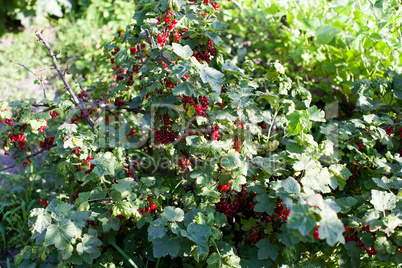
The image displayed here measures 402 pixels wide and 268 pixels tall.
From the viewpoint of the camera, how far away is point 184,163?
2062 mm

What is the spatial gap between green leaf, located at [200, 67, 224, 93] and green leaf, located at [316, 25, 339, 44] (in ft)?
4.85

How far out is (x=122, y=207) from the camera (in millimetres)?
1655

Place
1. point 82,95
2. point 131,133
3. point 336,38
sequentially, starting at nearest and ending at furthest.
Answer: point 82,95, point 131,133, point 336,38

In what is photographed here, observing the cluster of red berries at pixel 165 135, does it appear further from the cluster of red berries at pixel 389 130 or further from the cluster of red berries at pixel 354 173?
the cluster of red berries at pixel 389 130

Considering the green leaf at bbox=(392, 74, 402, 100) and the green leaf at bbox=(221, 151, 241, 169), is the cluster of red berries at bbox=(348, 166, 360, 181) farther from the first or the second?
→ the green leaf at bbox=(221, 151, 241, 169)

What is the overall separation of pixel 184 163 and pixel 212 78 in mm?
806

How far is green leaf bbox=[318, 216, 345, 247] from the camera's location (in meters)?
→ 1.04

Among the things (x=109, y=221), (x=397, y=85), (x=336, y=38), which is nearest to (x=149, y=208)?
(x=109, y=221)

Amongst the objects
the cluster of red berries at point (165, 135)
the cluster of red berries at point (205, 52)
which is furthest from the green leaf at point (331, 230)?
the cluster of red berries at point (205, 52)

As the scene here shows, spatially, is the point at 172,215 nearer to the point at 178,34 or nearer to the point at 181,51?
the point at 181,51

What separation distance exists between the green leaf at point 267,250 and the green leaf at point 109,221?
0.80 m

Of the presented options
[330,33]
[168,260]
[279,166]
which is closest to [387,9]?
[330,33]

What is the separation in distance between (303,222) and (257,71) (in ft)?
8.43

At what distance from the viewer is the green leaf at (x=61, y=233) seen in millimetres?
1448
